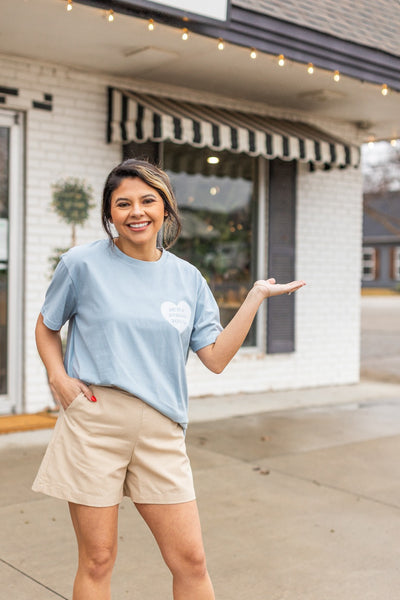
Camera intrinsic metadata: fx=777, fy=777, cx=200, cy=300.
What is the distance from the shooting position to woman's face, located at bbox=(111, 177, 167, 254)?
2359mm

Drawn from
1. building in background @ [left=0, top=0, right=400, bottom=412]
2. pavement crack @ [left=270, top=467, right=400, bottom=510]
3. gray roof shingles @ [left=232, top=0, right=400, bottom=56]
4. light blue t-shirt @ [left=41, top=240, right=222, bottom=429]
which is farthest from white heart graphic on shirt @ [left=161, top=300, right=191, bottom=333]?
gray roof shingles @ [left=232, top=0, right=400, bottom=56]

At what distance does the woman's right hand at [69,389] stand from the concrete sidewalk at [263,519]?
133 centimetres

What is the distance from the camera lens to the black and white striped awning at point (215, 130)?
708cm

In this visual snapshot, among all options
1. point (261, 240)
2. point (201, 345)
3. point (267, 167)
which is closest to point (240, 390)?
point (261, 240)

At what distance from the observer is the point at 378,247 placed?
51.7 meters

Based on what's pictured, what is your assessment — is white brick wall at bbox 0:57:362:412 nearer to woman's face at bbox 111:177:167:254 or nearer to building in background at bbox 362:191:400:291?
woman's face at bbox 111:177:167:254

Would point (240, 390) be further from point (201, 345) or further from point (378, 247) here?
point (378, 247)

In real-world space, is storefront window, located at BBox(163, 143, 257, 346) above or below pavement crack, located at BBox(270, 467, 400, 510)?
above

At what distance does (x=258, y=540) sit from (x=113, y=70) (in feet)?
15.8

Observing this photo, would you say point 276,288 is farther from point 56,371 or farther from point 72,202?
point 72,202

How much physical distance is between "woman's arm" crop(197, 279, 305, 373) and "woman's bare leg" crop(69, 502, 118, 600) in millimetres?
551

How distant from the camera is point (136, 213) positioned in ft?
7.70

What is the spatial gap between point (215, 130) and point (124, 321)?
5348mm

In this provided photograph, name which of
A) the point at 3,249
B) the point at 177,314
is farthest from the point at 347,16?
the point at 177,314
